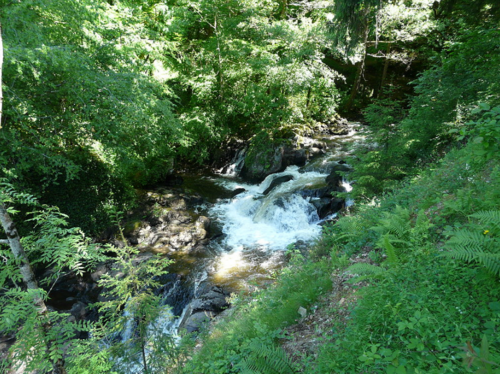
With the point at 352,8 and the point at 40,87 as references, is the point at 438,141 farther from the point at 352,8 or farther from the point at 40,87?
the point at 40,87

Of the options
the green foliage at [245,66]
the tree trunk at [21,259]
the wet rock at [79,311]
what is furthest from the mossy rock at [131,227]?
the tree trunk at [21,259]

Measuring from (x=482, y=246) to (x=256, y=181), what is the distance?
40.9ft

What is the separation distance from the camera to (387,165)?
7.38 meters

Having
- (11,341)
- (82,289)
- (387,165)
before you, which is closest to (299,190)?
(387,165)

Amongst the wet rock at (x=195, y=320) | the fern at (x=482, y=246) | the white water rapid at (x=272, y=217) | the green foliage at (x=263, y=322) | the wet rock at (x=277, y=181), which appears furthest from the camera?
the wet rock at (x=277, y=181)

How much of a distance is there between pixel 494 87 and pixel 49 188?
12.6m

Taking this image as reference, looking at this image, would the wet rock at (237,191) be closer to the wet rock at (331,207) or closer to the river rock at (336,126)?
the wet rock at (331,207)

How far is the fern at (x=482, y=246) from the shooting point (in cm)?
231

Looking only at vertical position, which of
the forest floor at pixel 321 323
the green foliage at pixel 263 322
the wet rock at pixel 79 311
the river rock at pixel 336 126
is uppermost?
the river rock at pixel 336 126

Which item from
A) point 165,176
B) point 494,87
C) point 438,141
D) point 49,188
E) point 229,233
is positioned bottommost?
point 229,233

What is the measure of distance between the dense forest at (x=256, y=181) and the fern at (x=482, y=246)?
0.06ft

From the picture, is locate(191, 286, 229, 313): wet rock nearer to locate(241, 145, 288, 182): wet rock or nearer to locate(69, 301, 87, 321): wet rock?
locate(69, 301, 87, 321): wet rock

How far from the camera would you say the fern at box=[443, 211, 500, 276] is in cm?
231

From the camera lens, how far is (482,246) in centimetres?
258
